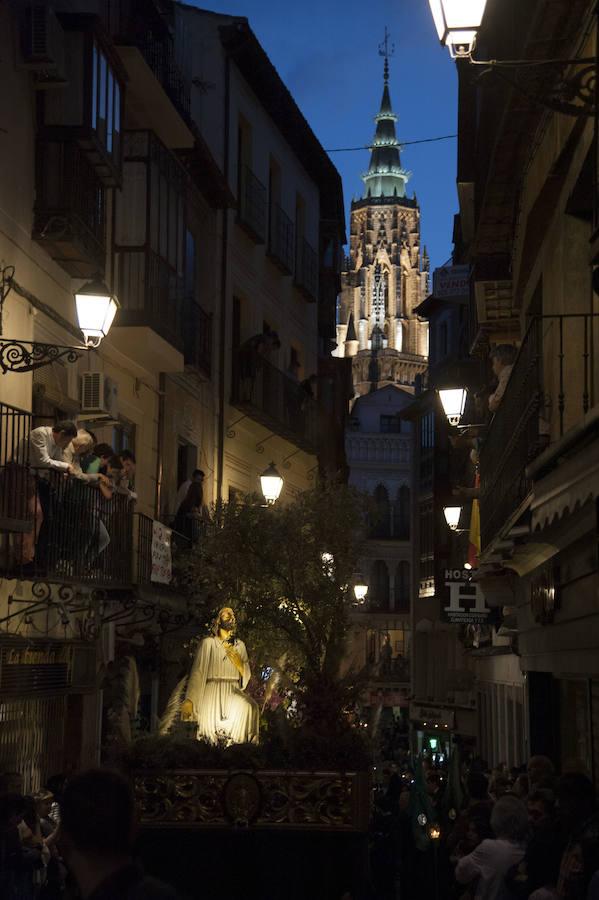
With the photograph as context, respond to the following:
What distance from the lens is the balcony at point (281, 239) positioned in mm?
30875

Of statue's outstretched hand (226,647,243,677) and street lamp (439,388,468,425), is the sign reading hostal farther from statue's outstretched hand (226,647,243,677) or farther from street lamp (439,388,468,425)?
statue's outstretched hand (226,647,243,677)

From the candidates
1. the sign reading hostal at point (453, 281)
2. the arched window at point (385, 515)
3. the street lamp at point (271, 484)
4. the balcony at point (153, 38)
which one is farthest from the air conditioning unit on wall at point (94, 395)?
the arched window at point (385, 515)

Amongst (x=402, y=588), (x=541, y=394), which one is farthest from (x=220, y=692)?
(x=402, y=588)

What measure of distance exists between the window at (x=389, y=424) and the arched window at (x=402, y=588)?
Result: 496 inches

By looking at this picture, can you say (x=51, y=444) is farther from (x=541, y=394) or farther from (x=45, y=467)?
(x=541, y=394)

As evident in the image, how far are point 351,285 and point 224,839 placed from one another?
15900 centimetres

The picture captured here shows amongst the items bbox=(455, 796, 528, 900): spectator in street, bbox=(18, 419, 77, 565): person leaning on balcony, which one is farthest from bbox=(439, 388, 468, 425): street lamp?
bbox=(455, 796, 528, 900): spectator in street

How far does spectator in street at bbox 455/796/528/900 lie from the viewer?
9.05m

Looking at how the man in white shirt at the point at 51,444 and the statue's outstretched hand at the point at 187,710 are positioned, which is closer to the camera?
the man in white shirt at the point at 51,444

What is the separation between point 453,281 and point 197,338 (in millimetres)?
15193

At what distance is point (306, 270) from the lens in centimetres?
3422

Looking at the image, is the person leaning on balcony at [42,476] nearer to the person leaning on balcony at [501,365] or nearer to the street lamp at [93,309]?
the street lamp at [93,309]

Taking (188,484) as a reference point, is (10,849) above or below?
below

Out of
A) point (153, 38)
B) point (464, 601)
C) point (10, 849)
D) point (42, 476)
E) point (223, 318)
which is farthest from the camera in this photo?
point (223, 318)
